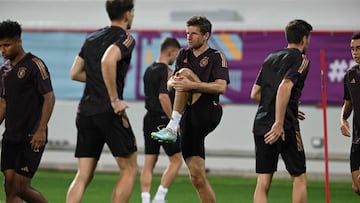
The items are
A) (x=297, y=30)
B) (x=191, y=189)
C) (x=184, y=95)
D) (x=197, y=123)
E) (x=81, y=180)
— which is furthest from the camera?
(x=191, y=189)

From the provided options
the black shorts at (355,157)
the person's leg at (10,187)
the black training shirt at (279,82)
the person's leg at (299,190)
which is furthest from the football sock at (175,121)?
the black shorts at (355,157)

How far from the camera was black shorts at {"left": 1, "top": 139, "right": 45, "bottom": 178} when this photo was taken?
9.09 m

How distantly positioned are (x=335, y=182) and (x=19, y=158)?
31.6ft

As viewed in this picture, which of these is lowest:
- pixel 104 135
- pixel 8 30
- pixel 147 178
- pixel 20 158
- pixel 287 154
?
pixel 147 178

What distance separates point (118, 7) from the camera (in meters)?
8.46

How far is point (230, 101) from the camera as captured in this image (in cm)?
1862

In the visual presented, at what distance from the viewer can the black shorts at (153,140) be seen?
486 inches

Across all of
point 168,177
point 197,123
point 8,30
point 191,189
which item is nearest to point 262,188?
point 197,123

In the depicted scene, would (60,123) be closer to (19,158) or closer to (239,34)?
(239,34)

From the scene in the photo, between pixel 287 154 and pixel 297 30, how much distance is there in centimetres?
124

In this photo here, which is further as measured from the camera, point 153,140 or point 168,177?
point 153,140

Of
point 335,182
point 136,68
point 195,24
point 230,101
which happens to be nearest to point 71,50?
point 136,68

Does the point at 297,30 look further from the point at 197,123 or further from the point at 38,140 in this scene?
the point at 38,140

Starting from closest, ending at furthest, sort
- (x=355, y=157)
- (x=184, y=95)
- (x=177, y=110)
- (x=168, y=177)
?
(x=184, y=95) < (x=177, y=110) < (x=355, y=157) < (x=168, y=177)
